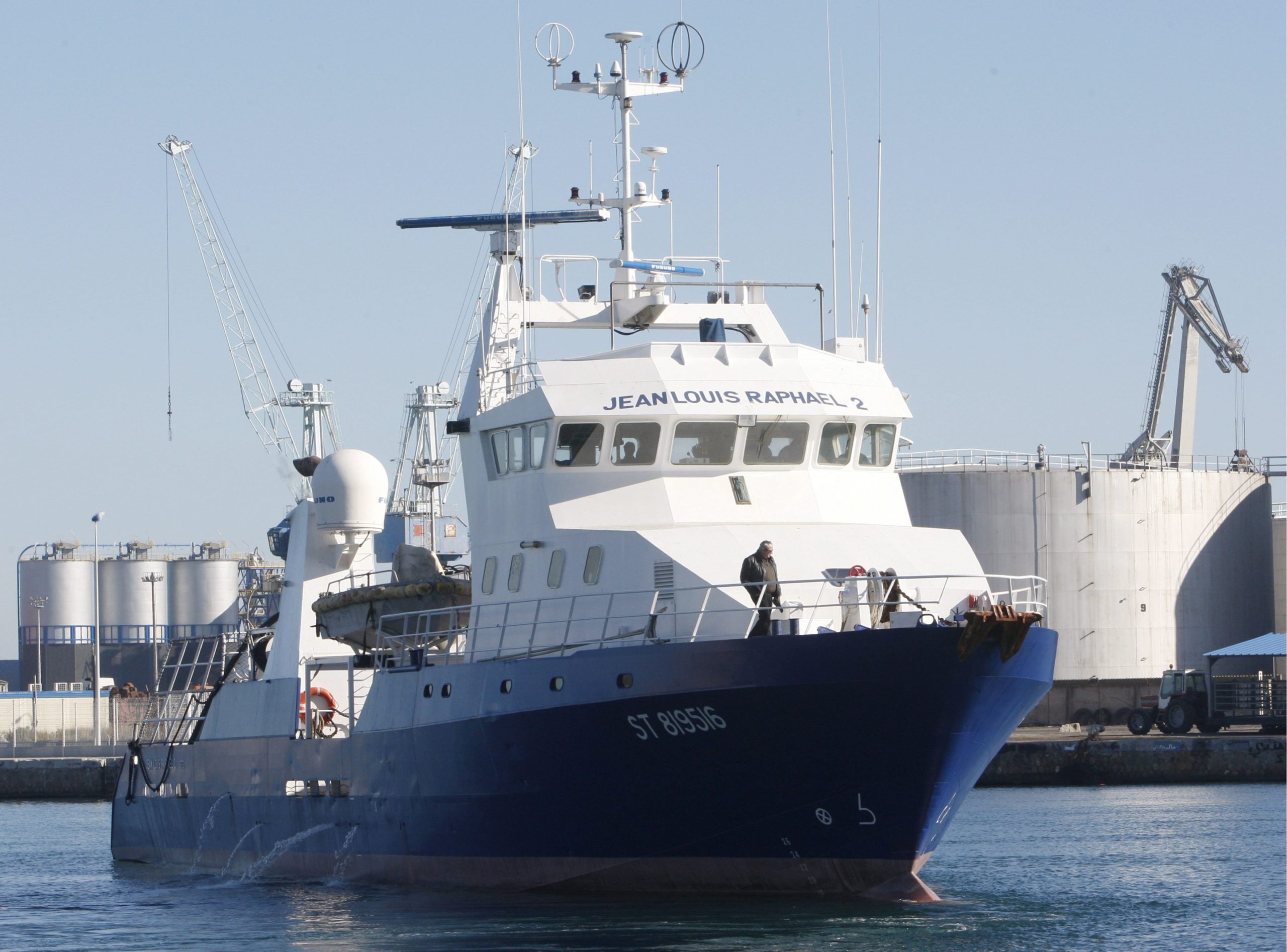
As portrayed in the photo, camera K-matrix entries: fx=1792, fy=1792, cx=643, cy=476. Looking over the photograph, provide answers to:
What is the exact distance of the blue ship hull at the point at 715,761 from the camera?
1905 centimetres

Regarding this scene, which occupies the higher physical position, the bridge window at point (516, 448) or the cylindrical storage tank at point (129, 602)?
the bridge window at point (516, 448)

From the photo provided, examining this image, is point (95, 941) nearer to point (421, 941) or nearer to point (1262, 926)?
point (421, 941)

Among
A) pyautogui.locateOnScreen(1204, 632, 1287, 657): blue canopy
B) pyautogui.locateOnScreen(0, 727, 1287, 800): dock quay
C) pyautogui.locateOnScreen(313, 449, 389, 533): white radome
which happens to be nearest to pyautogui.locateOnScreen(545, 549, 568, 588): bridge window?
pyautogui.locateOnScreen(313, 449, 389, 533): white radome

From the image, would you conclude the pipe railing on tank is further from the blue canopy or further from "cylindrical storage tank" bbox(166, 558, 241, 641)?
"cylindrical storage tank" bbox(166, 558, 241, 641)

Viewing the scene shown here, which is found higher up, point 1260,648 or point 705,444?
point 705,444

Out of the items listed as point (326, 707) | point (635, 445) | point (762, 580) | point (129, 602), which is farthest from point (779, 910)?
point (129, 602)

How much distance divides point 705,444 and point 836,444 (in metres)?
1.80

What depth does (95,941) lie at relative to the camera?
67.8 feet

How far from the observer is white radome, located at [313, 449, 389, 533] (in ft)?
94.3

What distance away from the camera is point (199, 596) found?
10988cm

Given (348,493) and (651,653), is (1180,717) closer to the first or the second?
(348,493)

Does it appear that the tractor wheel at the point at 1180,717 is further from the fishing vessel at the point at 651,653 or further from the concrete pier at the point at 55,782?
the concrete pier at the point at 55,782

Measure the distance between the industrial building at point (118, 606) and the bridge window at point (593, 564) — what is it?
84108 millimetres

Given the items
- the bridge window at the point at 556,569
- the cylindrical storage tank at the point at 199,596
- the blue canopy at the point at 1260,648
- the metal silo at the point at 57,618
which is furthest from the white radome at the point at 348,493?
the cylindrical storage tank at the point at 199,596
